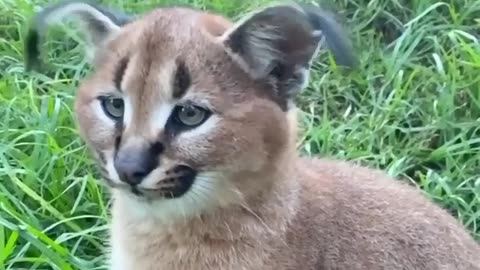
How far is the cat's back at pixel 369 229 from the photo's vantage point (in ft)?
10.6

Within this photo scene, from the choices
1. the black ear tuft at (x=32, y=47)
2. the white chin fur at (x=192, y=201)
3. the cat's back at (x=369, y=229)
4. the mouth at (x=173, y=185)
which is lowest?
the cat's back at (x=369, y=229)

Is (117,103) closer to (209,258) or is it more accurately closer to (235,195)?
(235,195)

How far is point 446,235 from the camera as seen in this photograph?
11.0ft

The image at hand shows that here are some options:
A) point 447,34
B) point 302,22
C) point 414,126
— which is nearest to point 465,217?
point 414,126

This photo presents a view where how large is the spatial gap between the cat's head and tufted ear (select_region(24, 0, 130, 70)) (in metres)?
0.01

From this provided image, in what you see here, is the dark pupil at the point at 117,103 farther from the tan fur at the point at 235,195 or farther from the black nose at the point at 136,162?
the black nose at the point at 136,162

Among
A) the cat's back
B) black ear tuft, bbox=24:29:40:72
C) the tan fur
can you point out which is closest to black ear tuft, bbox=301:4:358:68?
the tan fur

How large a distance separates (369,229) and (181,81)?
2.31ft

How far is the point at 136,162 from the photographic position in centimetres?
285

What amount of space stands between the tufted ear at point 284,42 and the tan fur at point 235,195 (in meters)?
0.04

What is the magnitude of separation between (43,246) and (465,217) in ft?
4.62

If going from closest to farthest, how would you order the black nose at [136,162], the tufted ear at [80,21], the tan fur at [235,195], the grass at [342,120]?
the black nose at [136,162], the tan fur at [235,195], the tufted ear at [80,21], the grass at [342,120]

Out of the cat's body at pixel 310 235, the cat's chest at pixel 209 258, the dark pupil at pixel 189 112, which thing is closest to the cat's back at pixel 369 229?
the cat's body at pixel 310 235

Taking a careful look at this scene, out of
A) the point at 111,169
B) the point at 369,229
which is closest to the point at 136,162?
the point at 111,169
